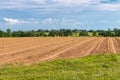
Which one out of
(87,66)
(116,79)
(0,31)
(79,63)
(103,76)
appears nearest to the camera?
(116,79)

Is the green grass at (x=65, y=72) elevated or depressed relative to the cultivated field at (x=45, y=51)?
elevated

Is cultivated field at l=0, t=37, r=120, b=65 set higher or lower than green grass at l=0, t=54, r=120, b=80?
lower

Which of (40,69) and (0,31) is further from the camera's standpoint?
(0,31)

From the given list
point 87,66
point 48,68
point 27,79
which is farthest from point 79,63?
point 27,79

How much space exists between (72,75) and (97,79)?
1213 millimetres

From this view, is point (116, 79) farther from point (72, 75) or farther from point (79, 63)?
point (79, 63)

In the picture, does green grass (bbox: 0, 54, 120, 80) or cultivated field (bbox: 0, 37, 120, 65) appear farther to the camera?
cultivated field (bbox: 0, 37, 120, 65)

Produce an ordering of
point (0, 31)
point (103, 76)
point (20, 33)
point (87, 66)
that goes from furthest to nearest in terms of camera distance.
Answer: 1. point (20, 33)
2. point (0, 31)
3. point (87, 66)
4. point (103, 76)

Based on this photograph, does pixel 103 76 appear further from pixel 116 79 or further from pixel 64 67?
pixel 64 67

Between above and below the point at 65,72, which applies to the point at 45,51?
below

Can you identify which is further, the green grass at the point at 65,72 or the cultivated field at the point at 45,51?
the cultivated field at the point at 45,51

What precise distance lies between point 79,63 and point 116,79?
545 cm

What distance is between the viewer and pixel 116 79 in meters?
11.2

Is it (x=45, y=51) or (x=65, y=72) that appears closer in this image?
(x=65, y=72)
